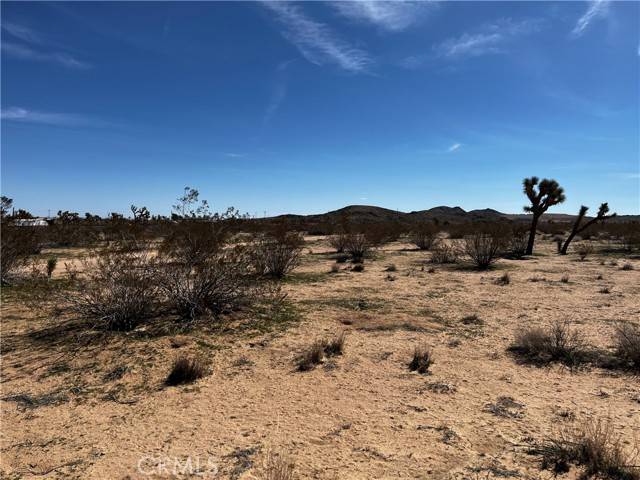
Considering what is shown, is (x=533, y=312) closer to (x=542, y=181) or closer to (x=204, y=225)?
(x=204, y=225)

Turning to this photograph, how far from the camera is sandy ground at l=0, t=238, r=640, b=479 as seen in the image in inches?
126

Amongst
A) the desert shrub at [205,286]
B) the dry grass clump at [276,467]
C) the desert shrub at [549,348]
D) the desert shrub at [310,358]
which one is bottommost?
the dry grass clump at [276,467]

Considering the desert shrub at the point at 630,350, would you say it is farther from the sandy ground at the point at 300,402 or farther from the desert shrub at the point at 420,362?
the desert shrub at the point at 420,362

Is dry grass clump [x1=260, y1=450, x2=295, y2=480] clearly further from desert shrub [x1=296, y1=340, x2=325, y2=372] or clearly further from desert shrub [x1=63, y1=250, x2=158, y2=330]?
desert shrub [x1=63, y1=250, x2=158, y2=330]

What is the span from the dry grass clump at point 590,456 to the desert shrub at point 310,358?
104 inches

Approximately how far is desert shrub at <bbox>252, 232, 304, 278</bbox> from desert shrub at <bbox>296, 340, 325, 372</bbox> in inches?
228

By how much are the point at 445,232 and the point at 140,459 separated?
1457 inches

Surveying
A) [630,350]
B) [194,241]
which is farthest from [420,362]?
[194,241]

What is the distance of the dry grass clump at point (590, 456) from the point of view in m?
2.93

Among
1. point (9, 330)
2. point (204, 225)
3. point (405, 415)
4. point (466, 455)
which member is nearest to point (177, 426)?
point (405, 415)

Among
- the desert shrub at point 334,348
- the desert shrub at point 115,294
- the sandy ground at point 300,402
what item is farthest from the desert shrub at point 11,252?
the desert shrub at point 334,348

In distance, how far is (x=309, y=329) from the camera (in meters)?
6.80

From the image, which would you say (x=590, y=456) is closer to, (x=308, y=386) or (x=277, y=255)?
(x=308, y=386)

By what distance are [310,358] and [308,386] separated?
658 millimetres
